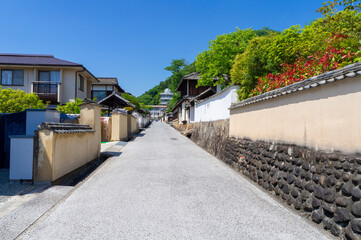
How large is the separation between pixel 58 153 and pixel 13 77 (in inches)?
787

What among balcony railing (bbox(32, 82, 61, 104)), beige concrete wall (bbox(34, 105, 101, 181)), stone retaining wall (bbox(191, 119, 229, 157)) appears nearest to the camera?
beige concrete wall (bbox(34, 105, 101, 181))

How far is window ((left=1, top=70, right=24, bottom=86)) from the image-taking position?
20.6 m

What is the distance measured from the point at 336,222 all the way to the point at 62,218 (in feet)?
14.5

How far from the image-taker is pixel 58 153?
602cm

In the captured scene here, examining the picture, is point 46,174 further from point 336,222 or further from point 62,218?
point 336,222

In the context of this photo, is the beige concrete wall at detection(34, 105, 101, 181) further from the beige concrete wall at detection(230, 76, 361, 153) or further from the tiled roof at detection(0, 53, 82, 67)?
the tiled roof at detection(0, 53, 82, 67)

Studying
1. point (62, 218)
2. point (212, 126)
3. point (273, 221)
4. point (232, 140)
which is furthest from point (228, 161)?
point (62, 218)

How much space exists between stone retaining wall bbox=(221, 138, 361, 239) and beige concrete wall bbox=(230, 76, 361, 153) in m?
0.20

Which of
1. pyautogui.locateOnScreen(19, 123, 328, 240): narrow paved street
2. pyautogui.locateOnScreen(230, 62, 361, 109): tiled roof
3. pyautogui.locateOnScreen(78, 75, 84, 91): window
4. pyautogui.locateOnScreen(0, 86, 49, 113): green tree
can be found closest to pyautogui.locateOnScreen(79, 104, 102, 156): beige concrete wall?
pyautogui.locateOnScreen(19, 123, 328, 240): narrow paved street

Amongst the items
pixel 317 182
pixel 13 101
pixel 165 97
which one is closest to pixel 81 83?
pixel 13 101

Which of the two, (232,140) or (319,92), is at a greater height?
(319,92)

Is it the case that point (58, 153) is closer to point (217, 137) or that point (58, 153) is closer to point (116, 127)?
point (217, 137)

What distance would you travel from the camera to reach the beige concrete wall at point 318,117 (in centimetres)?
329

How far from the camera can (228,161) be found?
9188 millimetres
